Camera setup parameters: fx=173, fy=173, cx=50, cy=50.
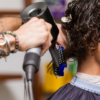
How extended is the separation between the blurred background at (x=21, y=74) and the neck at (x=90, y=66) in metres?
0.98

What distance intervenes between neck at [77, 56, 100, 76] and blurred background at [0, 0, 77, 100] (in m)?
0.98

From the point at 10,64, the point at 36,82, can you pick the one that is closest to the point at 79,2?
the point at 36,82

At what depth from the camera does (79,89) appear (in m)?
1.01

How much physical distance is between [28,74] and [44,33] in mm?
234

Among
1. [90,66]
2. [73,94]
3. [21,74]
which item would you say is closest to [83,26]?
[90,66]

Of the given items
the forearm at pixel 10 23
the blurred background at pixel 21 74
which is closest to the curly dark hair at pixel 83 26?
the forearm at pixel 10 23

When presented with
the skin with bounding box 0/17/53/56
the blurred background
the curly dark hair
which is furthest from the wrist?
the blurred background

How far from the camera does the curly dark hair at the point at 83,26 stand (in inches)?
35.9

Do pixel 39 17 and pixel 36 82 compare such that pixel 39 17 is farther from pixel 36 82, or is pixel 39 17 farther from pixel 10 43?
pixel 36 82

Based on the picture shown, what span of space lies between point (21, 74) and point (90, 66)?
4.70 ft

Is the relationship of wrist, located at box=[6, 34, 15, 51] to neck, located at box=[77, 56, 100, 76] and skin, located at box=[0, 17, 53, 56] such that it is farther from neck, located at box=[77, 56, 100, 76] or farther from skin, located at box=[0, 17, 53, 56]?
neck, located at box=[77, 56, 100, 76]

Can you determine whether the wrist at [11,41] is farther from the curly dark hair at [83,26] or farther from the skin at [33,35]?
the curly dark hair at [83,26]

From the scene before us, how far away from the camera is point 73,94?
1.00m

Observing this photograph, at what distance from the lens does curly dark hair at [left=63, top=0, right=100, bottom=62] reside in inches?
35.9
